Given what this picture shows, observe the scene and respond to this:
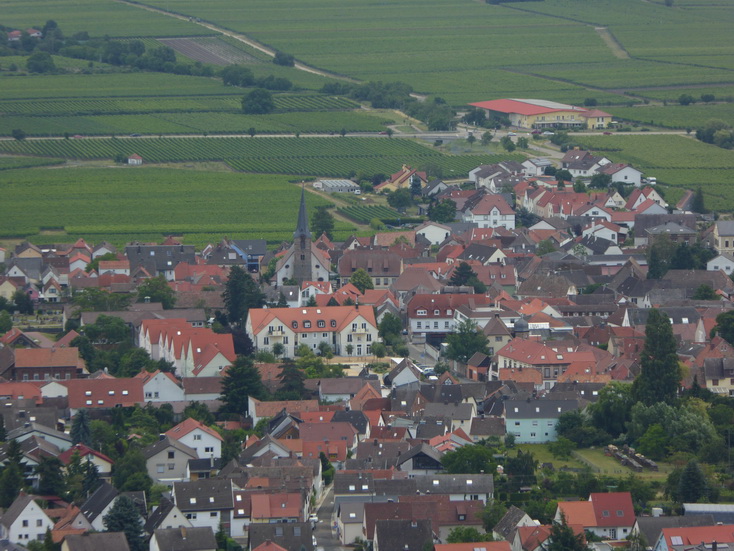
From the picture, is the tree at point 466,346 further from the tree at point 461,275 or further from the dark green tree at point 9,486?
the dark green tree at point 9,486

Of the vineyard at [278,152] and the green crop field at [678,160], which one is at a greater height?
the green crop field at [678,160]

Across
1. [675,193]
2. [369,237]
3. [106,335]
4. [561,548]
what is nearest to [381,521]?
[561,548]

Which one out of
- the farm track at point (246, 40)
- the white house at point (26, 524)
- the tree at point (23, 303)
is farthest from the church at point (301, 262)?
the farm track at point (246, 40)

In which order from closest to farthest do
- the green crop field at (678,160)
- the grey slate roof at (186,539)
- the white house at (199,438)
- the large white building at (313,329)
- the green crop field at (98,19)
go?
the grey slate roof at (186,539), the white house at (199,438), the large white building at (313,329), the green crop field at (678,160), the green crop field at (98,19)

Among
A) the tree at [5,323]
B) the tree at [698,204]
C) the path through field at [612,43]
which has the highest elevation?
the tree at [698,204]

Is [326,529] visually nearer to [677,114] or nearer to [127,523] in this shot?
[127,523]

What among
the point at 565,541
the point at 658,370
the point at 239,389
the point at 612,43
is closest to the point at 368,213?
the point at 239,389
